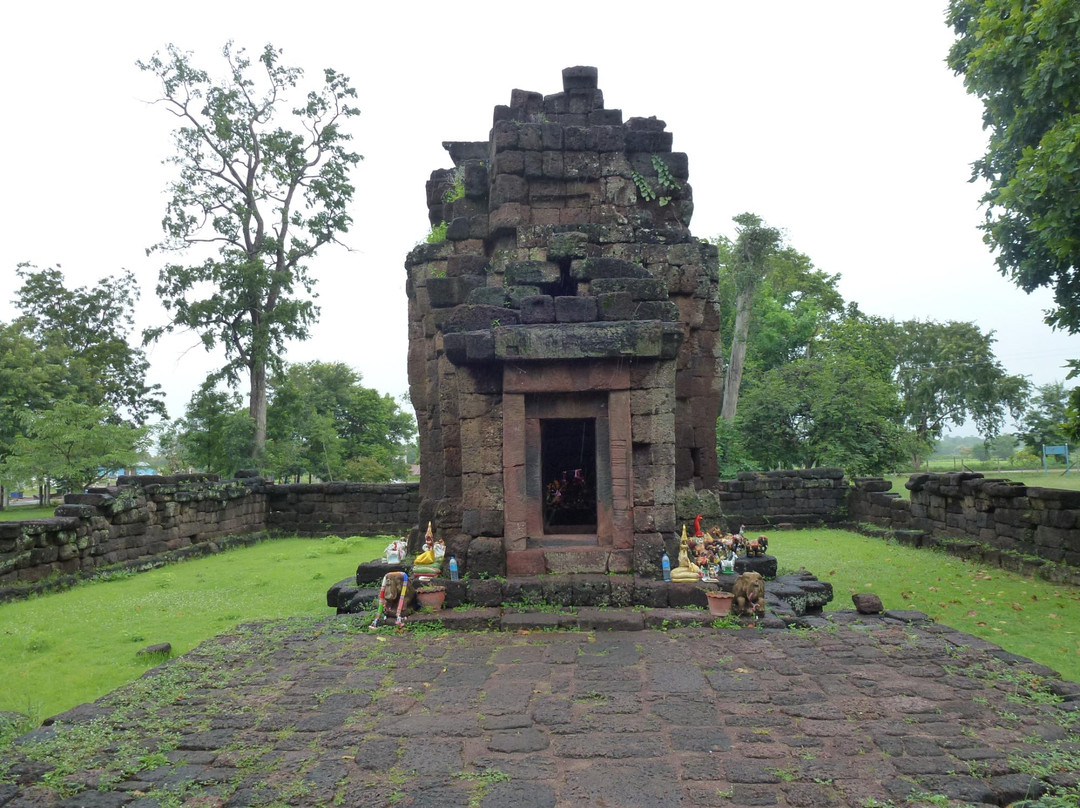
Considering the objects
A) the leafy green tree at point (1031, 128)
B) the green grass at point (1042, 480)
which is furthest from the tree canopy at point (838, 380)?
the leafy green tree at point (1031, 128)

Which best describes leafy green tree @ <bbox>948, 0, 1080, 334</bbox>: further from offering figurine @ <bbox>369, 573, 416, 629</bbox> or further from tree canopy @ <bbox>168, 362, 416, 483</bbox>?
tree canopy @ <bbox>168, 362, 416, 483</bbox>

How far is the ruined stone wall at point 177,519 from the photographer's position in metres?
12.3

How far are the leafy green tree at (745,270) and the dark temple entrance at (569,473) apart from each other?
19.1 metres

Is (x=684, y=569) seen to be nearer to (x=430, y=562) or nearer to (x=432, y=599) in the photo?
(x=432, y=599)

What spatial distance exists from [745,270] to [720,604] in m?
25.9

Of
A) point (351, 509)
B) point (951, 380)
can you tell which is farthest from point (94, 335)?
point (951, 380)

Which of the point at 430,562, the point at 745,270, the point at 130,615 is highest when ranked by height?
the point at 745,270

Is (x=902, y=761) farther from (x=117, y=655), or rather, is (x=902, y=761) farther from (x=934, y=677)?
(x=117, y=655)

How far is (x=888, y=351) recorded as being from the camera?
136 feet

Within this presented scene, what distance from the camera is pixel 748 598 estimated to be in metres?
8.55

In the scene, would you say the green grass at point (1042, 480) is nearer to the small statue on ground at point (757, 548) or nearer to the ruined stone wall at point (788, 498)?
the ruined stone wall at point (788, 498)

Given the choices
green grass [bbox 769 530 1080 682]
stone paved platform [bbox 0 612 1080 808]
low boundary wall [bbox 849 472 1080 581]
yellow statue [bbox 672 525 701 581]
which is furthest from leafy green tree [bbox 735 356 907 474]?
stone paved platform [bbox 0 612 1080 808]

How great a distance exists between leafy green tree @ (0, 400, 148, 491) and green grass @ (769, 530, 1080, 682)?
19813 mm

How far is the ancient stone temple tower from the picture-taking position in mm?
9164
